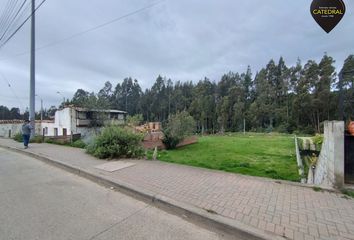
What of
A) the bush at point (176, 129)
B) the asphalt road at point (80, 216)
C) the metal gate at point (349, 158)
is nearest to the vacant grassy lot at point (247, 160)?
the metal gate at point (349, 158)

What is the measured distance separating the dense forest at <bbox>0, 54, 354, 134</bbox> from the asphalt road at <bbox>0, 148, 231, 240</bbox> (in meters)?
26.2

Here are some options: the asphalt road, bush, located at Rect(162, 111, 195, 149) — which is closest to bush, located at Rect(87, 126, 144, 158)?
the asphalt road

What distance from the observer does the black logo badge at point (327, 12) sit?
4414 millimetres

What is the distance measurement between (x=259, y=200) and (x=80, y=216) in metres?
3.32

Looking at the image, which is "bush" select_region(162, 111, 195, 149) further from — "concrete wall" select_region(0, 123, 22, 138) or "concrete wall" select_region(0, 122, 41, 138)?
"concrete wall" select_region(0, 123, 22, 138)

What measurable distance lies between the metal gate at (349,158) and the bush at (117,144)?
6845 millimetres

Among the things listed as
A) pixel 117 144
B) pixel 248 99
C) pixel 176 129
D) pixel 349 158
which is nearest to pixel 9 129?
pixel 176 129

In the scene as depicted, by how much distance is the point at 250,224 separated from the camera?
357 cm

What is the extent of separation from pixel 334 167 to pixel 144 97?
8353 cm

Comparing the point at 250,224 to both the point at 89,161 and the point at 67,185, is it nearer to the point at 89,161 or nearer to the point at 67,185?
the point at 67,185

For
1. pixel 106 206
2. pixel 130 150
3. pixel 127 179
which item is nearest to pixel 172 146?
pixel 130 150

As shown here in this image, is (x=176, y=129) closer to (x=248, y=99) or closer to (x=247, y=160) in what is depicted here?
(x=247, y=160)

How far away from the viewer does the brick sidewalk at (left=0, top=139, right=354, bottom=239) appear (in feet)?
11.5

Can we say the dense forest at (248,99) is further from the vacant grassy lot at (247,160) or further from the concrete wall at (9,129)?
the vacant grassy lot at (247,160)
